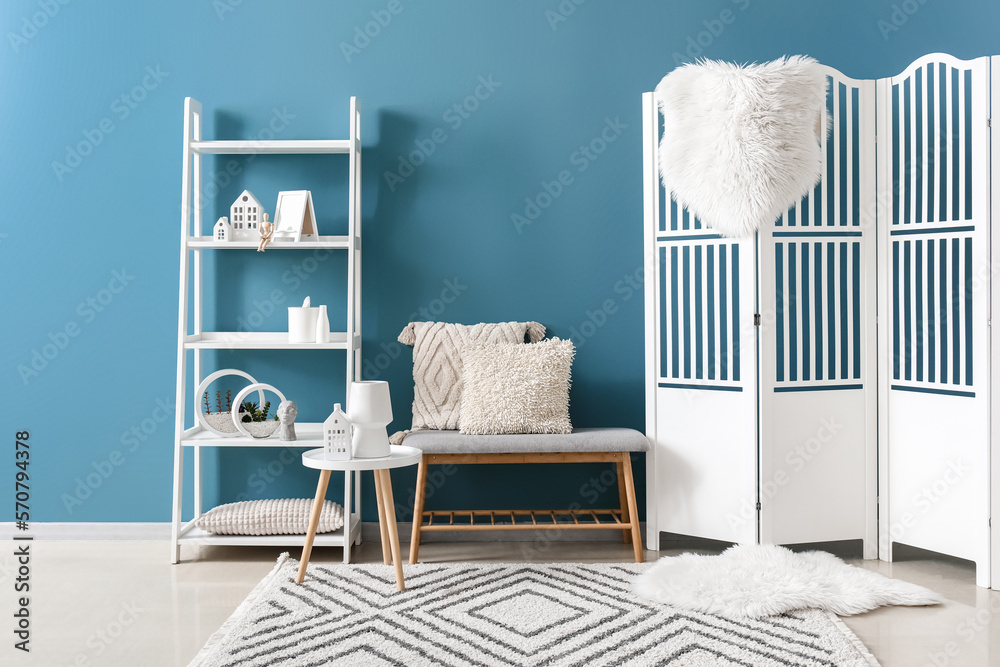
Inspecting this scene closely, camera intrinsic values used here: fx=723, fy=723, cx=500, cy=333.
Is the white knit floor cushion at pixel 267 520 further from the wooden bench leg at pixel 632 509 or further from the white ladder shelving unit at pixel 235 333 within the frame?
the wooden bench leg at pixel 632 509

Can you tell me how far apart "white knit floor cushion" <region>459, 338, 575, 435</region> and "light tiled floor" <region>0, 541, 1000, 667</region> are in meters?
0.58

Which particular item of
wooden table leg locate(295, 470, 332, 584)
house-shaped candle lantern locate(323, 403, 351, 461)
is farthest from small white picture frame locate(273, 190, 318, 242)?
wooden table leg locate(295, 470, 332, 584)

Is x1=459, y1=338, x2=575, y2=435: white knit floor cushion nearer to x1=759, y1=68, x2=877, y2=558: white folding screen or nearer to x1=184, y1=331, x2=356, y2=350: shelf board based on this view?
x1=184, y1=331, x2=356, y2=350: shelf board

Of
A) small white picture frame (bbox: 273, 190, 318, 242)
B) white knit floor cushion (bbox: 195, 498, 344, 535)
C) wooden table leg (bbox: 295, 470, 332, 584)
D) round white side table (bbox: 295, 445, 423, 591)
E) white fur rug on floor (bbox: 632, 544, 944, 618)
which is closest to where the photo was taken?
white fur rug on floor (bbox: 632, 544, 944, 618)

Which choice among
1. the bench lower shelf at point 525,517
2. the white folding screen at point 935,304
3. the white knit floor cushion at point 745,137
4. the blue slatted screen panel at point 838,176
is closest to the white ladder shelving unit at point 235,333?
the bench lower shelf at point 525,517

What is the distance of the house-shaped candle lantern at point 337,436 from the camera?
2.60 metres

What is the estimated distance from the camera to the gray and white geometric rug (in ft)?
6.92

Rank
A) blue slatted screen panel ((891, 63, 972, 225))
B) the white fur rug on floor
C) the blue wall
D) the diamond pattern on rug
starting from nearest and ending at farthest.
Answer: the diamond pattern on rug < the white fur rug on floor < blue slatted screen panel ((891, 63, 972, 225)) < the blue wall

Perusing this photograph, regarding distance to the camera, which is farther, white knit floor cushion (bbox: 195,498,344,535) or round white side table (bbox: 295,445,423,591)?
white knit floor cushion (bbox: 195,498,344,535)

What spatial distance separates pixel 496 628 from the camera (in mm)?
2320

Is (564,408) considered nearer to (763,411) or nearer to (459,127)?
(763,411)

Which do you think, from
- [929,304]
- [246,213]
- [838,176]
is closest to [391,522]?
[246,213]

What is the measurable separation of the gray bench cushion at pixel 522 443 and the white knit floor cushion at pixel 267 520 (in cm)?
51

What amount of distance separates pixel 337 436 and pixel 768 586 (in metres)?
1.62
